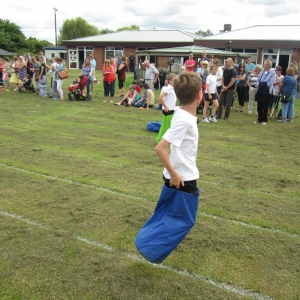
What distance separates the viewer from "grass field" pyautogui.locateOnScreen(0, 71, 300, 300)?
124 inches

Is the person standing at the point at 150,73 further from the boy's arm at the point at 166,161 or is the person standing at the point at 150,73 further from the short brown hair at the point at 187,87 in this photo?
the boy's arm at the point at 166,161

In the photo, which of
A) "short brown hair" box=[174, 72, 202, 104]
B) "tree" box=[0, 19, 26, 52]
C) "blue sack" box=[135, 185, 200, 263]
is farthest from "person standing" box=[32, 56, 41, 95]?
"tree" box=[0, 19, 26, 52]

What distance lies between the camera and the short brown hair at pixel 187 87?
2.90 meters

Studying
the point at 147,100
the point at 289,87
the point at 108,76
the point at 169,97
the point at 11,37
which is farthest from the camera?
the point at 11,37

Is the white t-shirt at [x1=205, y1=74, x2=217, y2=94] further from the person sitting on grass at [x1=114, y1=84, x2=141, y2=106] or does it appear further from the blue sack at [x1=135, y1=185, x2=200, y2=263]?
the blue sack at [x1=135, y1=185, x2=200, y2=263]

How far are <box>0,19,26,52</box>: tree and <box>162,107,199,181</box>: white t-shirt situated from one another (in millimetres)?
70664

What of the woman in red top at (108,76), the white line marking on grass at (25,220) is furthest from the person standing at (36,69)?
the white line marking on grass at (25,220)

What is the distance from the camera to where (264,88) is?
35.3 ft

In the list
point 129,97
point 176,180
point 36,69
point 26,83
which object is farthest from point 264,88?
point 26,83

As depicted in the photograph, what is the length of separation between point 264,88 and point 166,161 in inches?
352

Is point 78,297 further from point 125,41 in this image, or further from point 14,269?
point 125,41

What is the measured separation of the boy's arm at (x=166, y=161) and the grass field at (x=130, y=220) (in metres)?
1.00

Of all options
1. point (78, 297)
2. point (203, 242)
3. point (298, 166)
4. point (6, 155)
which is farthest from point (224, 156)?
point (78, 297)

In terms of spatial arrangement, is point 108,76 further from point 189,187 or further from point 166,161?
point 166,161
